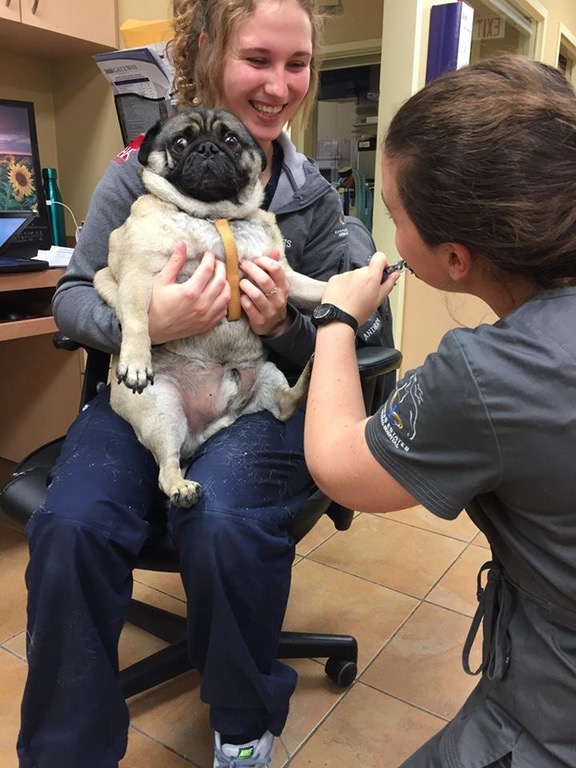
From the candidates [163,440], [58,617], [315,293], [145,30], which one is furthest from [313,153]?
[58,617]

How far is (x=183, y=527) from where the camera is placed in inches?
37.0

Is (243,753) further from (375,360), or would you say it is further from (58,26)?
(58,26)

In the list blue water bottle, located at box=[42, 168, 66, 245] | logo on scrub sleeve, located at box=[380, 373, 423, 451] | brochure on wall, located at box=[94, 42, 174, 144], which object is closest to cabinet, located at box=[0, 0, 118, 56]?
brochure on wall, located at box=[94, 42, 174, 144]

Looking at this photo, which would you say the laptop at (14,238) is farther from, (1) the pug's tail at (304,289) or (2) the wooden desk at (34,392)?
(1) the pug's tail at (304,289)

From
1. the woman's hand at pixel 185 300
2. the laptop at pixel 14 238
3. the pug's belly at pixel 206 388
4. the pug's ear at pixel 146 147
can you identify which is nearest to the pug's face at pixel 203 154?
the pug's ear at pixel 146 147

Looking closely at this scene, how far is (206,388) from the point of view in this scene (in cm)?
115

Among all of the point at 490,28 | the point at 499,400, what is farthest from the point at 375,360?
the point at 490,28

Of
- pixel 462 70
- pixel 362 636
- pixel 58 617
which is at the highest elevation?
pixel 462 70

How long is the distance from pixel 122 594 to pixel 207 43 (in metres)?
1.02

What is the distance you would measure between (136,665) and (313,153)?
344 cm

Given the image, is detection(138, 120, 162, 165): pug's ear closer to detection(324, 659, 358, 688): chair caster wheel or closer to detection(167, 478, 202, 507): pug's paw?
detection(167, 478, 202, 507): pug's paw

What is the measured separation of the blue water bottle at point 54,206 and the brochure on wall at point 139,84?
34 cm

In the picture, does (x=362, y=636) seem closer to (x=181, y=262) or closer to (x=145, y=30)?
(x=181, y=262)

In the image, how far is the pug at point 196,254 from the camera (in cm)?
112
